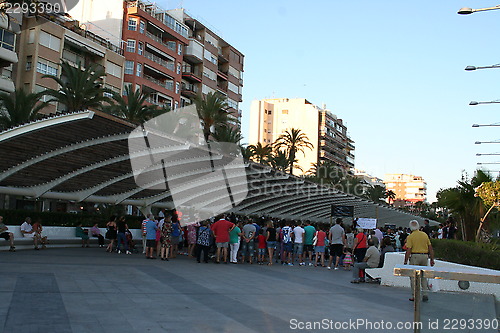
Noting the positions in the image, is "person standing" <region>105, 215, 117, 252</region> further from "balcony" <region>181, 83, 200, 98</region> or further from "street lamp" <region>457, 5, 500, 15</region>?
"balcony" <region>181, 83, 200, 98</region>

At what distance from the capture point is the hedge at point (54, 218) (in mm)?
21906

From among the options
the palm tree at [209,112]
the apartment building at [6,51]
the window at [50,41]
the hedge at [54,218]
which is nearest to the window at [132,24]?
the window at [50,41]

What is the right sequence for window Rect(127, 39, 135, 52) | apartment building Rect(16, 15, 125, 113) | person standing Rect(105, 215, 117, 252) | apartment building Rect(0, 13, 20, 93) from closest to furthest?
person standing Rect(105, 215, 117, 252) → apartment building Rect(0, 13, 20, 93) → apartment building Rect(16, 15, 125, 113) → window Rect(127, 39, 135, 52)

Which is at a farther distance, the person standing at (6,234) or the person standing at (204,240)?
the person standing at (204,240)

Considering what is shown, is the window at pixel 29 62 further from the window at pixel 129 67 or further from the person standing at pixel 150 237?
the person standing at pixel 150 237

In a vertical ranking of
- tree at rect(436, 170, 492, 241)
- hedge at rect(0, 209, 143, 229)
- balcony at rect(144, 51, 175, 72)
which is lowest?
hedge at rect(0, 209, 143, 229)

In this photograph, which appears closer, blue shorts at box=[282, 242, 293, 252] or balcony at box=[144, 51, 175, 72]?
blue shorts at box=[282, 242, 293, 252]

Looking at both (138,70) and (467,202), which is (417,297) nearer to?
(467,202)

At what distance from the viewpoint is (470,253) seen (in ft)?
46.2

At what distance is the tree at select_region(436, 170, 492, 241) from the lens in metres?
19.0

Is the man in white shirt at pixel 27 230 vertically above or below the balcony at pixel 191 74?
below

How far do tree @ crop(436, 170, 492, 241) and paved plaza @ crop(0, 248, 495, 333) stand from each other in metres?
7.31

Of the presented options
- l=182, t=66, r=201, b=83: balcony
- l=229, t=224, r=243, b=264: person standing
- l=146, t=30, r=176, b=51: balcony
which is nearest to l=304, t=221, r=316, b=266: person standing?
l=229, t=224, r=243, b=264: person standing

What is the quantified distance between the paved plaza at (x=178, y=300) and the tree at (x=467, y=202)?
24.0ft
